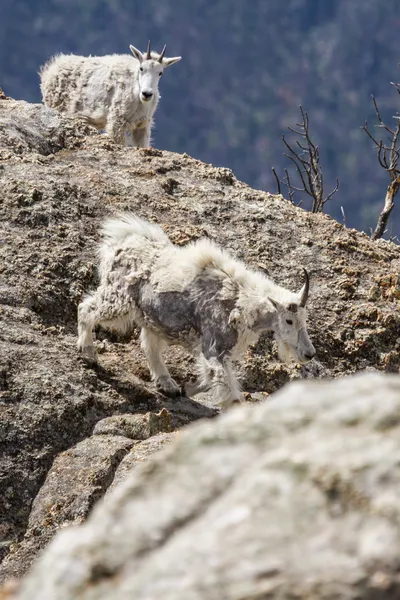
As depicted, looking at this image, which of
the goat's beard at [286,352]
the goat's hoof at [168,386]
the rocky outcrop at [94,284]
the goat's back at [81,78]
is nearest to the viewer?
the rocky outcrop at [94,284]

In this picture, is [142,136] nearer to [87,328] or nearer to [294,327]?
[87,328]

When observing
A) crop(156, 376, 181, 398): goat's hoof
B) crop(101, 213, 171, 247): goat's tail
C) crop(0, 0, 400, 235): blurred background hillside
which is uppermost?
crop(0, 0, 400, 235): blurred background hillside

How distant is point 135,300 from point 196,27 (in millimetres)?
158621

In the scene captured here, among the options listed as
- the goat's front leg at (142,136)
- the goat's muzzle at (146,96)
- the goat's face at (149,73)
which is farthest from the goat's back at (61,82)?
the goat's muzzle at (146,96)

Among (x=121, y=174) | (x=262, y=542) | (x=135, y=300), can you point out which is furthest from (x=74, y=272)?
(x=262, y=542)

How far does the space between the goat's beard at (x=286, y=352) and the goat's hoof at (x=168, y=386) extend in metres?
0.87

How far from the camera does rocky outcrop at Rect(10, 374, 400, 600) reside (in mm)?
1958

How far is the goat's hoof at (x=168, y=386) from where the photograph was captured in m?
7.78

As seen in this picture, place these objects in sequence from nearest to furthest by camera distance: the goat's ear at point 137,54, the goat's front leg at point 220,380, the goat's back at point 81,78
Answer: the goat's front leg at point 220,380 < the goat's back at point 81,78 < the goat's ear at point 137,54

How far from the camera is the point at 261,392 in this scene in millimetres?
8117

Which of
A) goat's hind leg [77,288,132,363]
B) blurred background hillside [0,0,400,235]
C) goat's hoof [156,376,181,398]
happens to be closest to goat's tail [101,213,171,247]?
goat's hind leg [77,288,132,363]

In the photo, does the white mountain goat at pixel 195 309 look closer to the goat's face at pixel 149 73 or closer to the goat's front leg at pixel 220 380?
the goat's front leg at pixel 220 380

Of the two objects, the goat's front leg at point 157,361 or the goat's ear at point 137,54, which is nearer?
the goat's front leg at point 157,361

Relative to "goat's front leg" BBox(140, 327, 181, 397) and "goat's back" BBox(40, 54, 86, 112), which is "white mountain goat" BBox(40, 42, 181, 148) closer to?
"goat's back" BBox(40, 54, 86, 112)
